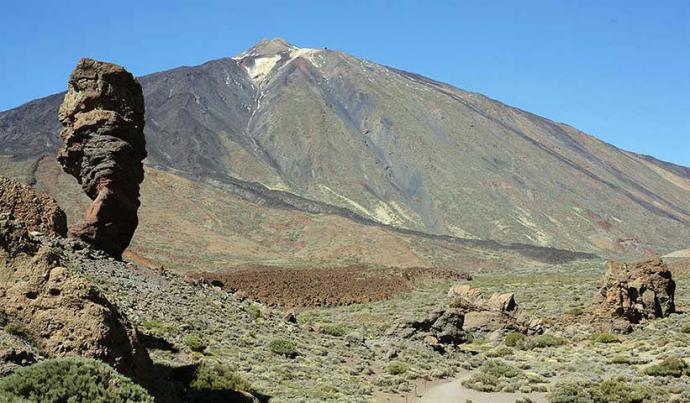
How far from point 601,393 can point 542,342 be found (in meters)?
12.2

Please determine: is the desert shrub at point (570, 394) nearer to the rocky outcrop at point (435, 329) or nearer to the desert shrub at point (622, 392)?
the desert shrub at point (622, 392)

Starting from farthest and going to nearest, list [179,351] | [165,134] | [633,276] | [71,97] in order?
[165,134] < [633,276] < [71,97] < [179,351]

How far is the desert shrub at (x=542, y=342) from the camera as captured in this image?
104 feet

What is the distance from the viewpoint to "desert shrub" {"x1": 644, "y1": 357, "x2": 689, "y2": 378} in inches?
875

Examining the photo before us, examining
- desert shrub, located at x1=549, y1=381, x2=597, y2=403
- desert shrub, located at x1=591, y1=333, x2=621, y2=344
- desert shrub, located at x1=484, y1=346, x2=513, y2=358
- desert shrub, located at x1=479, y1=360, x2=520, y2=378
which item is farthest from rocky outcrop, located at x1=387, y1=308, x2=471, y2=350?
desert shrub, located at x1=549, y1=381, x2=597, y2=403

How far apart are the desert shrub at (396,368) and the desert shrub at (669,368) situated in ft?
28.1

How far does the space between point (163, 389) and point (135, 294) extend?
1283cm

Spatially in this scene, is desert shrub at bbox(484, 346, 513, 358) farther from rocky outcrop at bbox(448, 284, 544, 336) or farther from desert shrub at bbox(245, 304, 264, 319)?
desert shrub at bbox(245, 304, 264, 319)

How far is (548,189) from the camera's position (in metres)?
169

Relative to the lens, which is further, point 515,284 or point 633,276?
point 515,284

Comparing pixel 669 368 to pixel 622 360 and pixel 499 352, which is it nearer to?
pixel 622 360

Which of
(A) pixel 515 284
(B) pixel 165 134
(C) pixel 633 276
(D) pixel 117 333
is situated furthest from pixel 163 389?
(B) pixel 165 134

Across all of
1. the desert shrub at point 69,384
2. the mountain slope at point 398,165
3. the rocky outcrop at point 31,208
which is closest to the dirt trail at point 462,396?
the desert shrub at point 69,384

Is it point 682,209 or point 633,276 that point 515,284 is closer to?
point 633,276
